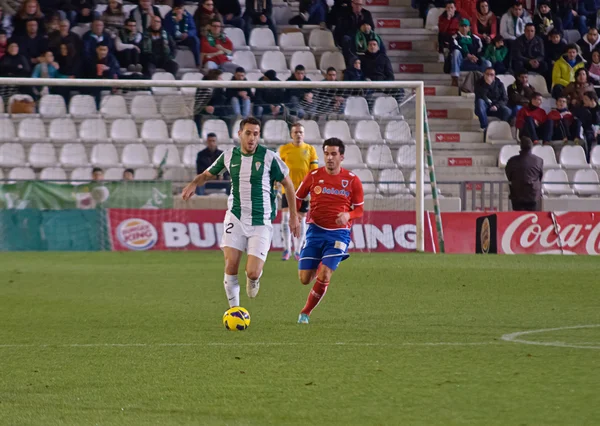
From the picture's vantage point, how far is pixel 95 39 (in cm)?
2125

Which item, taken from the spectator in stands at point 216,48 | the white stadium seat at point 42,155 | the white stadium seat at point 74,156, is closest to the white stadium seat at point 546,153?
the spectator in stands at point 216,48

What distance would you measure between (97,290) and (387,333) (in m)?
5.09

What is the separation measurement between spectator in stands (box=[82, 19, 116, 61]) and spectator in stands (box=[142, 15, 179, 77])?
71 cm

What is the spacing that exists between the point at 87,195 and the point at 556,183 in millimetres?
8953

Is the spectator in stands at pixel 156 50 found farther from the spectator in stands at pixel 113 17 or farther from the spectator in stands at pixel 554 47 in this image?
the spectator in stands at pixel 554 47

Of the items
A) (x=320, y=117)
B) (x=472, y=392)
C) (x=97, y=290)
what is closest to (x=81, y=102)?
(x=320, y=117)

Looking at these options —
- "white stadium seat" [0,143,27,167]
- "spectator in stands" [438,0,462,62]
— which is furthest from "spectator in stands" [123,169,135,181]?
"spectator in stands" [438,0,462,62]

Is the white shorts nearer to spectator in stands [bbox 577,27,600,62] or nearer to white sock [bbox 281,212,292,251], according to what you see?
white sock [bbox 281,212,292,251]

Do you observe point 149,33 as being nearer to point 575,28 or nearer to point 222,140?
point 222,140

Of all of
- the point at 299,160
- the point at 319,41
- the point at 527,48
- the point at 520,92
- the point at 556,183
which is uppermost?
the point at 319,41

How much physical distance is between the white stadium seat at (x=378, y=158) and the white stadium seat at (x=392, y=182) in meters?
0.12

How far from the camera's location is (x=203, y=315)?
10.4 m

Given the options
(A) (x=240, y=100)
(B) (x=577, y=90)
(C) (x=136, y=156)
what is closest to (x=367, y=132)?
(A) (x=240, y=100)

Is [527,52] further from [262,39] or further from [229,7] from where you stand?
[229,7]
